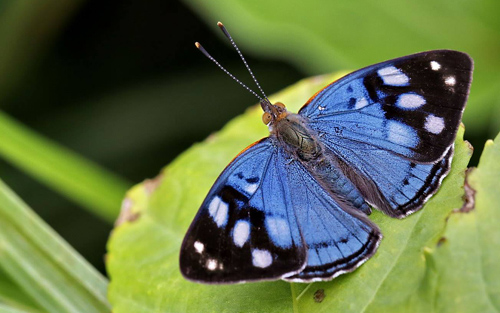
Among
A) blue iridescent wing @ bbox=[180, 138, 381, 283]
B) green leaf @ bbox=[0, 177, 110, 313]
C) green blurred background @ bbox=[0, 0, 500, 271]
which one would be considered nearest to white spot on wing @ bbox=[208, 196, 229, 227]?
blue iridescent wing @ bbox=[180, 138, 381, 283]

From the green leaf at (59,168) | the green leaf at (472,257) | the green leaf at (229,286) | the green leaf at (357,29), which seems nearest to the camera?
the green leaf at (472,257)

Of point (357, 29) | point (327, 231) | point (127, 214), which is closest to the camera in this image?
point (327, 231)

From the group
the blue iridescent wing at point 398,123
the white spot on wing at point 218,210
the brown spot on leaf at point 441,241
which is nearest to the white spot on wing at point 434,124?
the blue iridescent wing at point 398,123

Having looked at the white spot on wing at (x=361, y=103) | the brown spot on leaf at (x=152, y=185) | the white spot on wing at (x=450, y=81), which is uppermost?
the white spot on wing at (x=450, y=81)

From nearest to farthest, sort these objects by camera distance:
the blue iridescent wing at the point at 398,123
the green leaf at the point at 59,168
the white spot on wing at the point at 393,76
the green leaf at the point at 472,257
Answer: the green leaf at the point at 472,257
the blue iridescent wing at the point at 398,123
the white spot on wing at the point at 393,76
the green leaf at the point at 59,168

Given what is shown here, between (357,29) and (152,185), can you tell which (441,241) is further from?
(357,29)

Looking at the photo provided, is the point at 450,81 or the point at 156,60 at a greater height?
the point at 450,81

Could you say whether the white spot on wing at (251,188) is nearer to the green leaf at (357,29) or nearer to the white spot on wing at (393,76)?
the white spot on wing at (393,76)

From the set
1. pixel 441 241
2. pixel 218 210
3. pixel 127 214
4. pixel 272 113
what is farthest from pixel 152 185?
pixel 441 241
